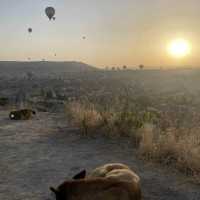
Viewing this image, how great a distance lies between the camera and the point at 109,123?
11.6 metres

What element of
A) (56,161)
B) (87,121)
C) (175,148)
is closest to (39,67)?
(87,121)

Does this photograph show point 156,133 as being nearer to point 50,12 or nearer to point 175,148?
point 175,148

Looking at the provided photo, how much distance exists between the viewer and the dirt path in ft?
21.7

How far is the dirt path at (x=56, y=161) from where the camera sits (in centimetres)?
662

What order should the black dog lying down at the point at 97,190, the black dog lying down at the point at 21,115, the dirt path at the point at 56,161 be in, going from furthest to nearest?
the black dog lying down at the point at 21,115, the dirt path at the point at 56,161, the black dog lying down at the point at 97,190

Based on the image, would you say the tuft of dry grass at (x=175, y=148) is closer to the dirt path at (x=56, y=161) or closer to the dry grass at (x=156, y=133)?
the dry grass at (x=156, y=133)

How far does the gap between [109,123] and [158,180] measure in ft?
15.1

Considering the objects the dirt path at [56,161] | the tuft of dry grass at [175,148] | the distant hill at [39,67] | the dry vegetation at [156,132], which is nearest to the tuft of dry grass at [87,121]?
the dry vegetation at [156,132]

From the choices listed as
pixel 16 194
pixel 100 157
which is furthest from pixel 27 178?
pixel 100 157

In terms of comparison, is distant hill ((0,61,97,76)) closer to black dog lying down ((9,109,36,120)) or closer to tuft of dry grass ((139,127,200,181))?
black dog lying down ((9,109,36,120))

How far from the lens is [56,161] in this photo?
8.60 meters

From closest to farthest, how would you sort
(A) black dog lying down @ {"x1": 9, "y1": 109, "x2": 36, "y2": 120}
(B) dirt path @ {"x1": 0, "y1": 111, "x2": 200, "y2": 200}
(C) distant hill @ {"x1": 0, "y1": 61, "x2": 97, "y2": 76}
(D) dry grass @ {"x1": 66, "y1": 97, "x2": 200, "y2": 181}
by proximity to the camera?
(B) dirt path @ {"x1": 0, "y1": 111, "x2": 200, "y2": 200}
(D) dry grass @ {"x1": 66, "y1": 97, "x2": 200, "y2": 181}
(A) black dog lying down @ {"x1": 9, "y1": 109, "x2": 36, "y2": 120}
(C) distant hill @ {"x1": 0, "y1": 61, "x2": 97, "y2": 76}

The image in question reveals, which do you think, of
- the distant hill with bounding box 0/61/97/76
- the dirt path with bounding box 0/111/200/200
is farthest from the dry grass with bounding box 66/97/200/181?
the distant hill with bounding box 0/61/97/76

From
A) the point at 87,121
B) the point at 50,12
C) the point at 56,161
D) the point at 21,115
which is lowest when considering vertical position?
the point at 56,161
